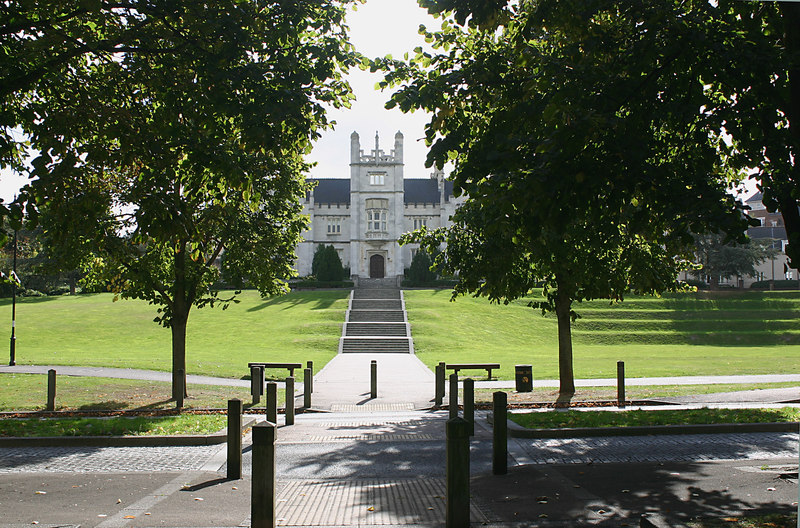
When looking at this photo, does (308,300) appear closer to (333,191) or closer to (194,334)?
(194,334)

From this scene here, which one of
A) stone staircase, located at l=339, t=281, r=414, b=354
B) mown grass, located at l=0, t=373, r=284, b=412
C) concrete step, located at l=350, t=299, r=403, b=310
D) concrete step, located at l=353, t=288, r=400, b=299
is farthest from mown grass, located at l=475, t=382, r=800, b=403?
concrete step, located at l=353, t=288, r=400, b=299

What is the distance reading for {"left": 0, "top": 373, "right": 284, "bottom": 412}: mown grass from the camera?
52.0 ft

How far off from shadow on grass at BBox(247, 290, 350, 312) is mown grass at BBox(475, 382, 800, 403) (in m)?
34.0

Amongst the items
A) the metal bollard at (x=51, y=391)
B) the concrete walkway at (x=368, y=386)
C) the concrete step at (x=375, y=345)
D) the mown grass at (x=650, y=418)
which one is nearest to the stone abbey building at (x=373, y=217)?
the concrete step at (x=375, y=345)

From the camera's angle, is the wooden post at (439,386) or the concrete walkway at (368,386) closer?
the wooden post at (439,386)

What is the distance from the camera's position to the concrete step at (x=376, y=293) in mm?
57406

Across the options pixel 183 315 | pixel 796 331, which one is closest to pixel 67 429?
pixel 183 315

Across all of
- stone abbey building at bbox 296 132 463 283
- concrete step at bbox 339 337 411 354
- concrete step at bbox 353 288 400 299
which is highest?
stone abbey building at bbox 296 132 463 283

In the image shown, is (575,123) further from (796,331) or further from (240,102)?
(796,331)

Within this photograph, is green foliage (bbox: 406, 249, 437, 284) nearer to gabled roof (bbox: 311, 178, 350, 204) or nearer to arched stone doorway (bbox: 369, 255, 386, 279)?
arched stone doorway (bbox: 369, 255, 386, 279)

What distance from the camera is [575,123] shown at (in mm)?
6414

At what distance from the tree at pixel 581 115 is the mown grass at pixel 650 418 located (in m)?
3.06

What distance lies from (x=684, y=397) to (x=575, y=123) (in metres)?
11.7

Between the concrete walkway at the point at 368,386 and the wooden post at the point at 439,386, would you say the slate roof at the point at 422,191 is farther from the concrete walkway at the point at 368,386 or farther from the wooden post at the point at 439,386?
the wooden post at the point at 439,386
